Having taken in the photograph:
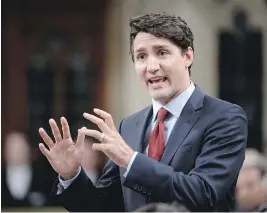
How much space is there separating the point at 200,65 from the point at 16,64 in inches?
87.4

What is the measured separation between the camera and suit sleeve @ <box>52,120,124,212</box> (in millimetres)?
2996

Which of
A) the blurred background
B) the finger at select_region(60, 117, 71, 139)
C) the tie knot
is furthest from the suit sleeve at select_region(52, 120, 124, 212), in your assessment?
the blurred background

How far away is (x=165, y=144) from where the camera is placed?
2.90 metres

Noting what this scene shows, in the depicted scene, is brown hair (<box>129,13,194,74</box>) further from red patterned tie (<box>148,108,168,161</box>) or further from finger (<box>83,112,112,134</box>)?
finger (<box>83,112,112,134</box>)

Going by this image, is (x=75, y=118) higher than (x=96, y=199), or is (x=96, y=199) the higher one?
(x=96, y=199)

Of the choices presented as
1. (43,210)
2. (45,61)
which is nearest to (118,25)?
(45,61)

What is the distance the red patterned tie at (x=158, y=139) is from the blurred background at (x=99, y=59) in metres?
7.12

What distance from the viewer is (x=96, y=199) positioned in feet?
9.93

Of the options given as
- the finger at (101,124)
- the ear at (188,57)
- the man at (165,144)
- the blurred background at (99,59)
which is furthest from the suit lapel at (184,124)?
the blurred background at (99,59)

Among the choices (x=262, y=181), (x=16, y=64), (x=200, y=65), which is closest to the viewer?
(x=262, y=181)

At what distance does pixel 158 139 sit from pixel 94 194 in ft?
0.98

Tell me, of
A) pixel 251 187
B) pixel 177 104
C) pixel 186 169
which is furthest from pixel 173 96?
pixel 251 187

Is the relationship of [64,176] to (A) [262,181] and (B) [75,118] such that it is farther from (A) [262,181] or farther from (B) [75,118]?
(B) [75,118]

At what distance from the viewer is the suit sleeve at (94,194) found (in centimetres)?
300
